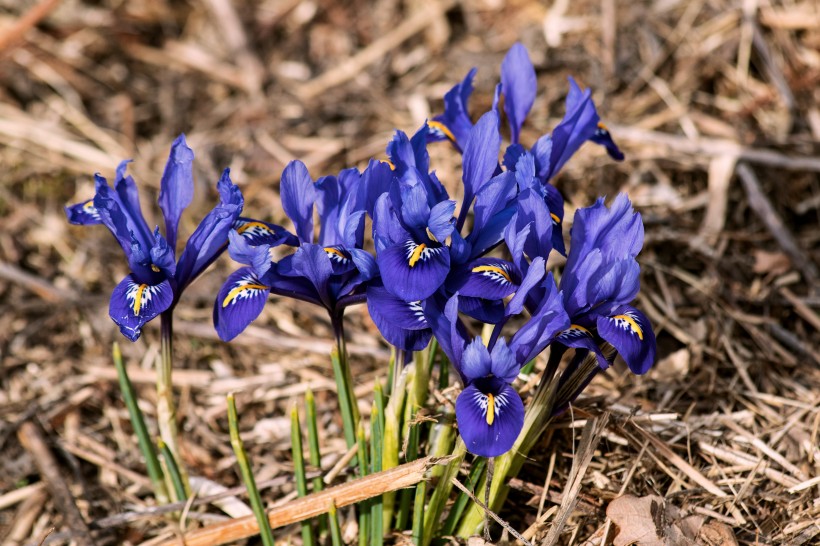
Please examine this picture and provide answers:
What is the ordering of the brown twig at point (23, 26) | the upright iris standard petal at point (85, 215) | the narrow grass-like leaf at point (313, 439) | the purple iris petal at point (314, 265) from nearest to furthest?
the purple iris petal at point (314, 265) < the narrow grass-like leaf at point (313, 439) < the upright iris standard petal at point (85, 215) < the brown twig at point (23, 26)

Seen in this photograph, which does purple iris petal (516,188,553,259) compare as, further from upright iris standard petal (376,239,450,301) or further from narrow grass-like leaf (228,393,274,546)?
narrow grass-like leaf (228,393,274,546)

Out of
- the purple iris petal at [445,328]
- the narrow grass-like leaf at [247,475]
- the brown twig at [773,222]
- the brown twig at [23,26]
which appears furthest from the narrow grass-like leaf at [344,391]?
the brown twig at [23,26]

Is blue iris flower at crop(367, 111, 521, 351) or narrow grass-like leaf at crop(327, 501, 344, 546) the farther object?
narrow grass-like leaf at crop(327, 501, 344, 546)

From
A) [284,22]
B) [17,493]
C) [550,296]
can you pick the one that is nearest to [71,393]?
[17,493]

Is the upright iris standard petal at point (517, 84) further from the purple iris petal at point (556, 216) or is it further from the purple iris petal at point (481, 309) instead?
the purple iris petal at point (481, 309)

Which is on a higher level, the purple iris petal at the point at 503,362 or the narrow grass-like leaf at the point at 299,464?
the purple iris petal at the point at 503,362

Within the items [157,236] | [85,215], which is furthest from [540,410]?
[85,215]

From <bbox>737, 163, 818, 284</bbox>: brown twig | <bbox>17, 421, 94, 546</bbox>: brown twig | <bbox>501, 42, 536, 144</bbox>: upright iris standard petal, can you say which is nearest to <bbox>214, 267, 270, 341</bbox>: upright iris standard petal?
<bbox>501, 42, 536, 144</bbox>: upright iris standard petal

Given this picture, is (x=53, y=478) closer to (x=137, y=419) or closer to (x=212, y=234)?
(x=137, y=419)
